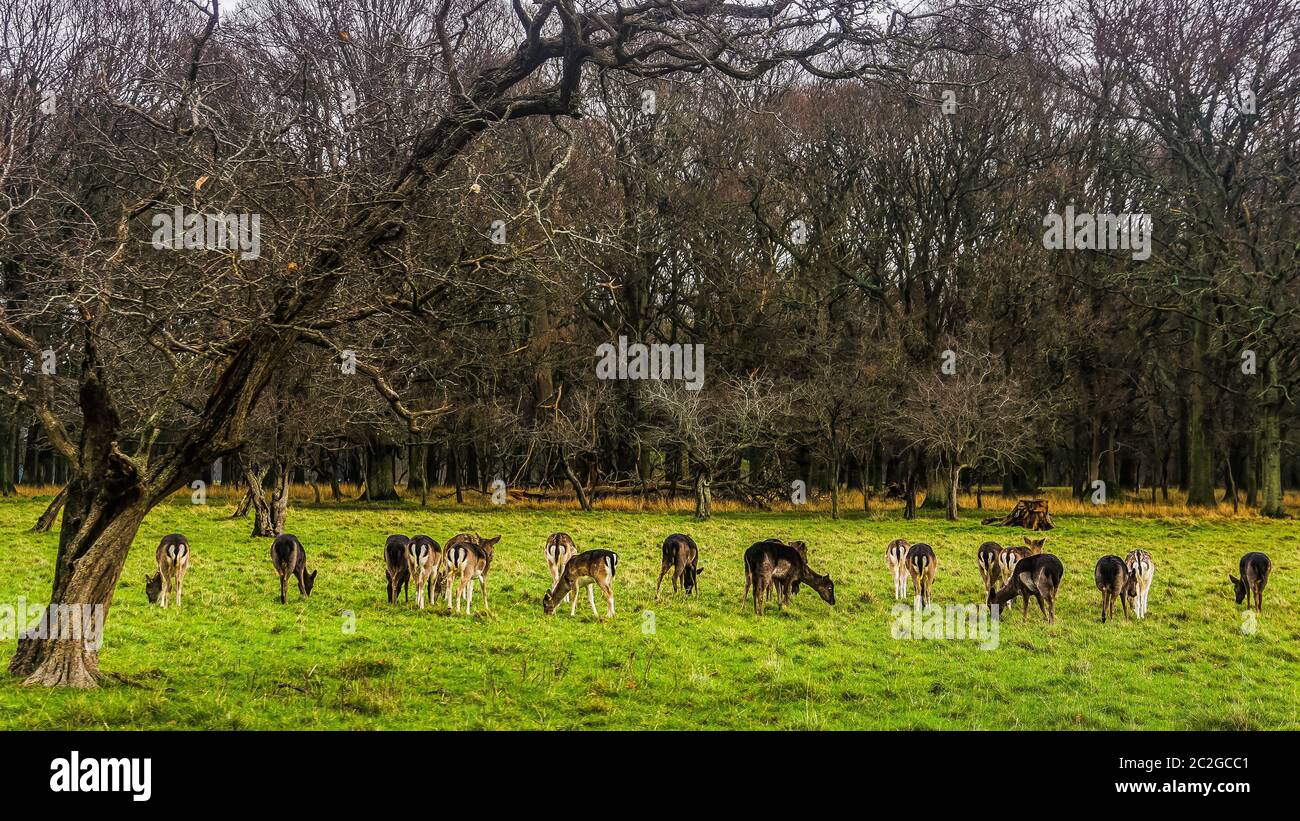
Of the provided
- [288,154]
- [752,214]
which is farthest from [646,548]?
[752,214]

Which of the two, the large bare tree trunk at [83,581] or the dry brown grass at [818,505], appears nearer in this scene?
the large bare tree trunk at [83,581]

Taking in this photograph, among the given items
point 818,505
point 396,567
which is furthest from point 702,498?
point 396,567

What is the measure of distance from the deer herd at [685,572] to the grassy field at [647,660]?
37 cm

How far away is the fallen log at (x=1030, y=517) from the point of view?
32.1m

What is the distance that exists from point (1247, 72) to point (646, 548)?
27428 millimetres

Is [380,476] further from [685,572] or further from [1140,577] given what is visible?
[1140,577]

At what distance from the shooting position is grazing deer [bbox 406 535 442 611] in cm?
1603
